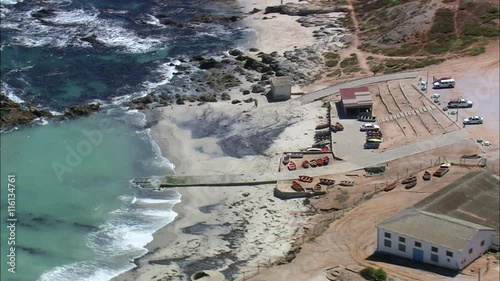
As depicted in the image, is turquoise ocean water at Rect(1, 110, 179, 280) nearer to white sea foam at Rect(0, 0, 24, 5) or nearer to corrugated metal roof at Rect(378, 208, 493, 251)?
corrugated metal roof at Rect(378, 208, 493, 251)

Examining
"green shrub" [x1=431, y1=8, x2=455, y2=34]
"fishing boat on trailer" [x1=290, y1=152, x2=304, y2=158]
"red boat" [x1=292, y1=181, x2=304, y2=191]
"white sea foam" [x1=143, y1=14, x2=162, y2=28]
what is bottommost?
"red boat" [x1=292, y1=181, x2=304, y2=191]

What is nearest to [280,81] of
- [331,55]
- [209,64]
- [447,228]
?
[331,55]

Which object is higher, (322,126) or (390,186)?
(322,126)

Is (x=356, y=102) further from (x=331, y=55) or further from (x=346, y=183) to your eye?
(x=331, y=55)

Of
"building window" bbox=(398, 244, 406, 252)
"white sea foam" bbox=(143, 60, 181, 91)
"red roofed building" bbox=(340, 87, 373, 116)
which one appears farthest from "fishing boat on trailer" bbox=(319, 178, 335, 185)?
"white sea foam" bbox=(143, 60, 181, 91)

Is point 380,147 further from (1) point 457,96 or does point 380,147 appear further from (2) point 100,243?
(2) point 100,243

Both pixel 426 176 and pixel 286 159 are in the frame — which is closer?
pixel 426 176

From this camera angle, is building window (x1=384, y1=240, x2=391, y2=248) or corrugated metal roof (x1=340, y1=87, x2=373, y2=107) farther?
A: corrugated metal roof (x1=340, y1=87, x2=373, y2=107)
